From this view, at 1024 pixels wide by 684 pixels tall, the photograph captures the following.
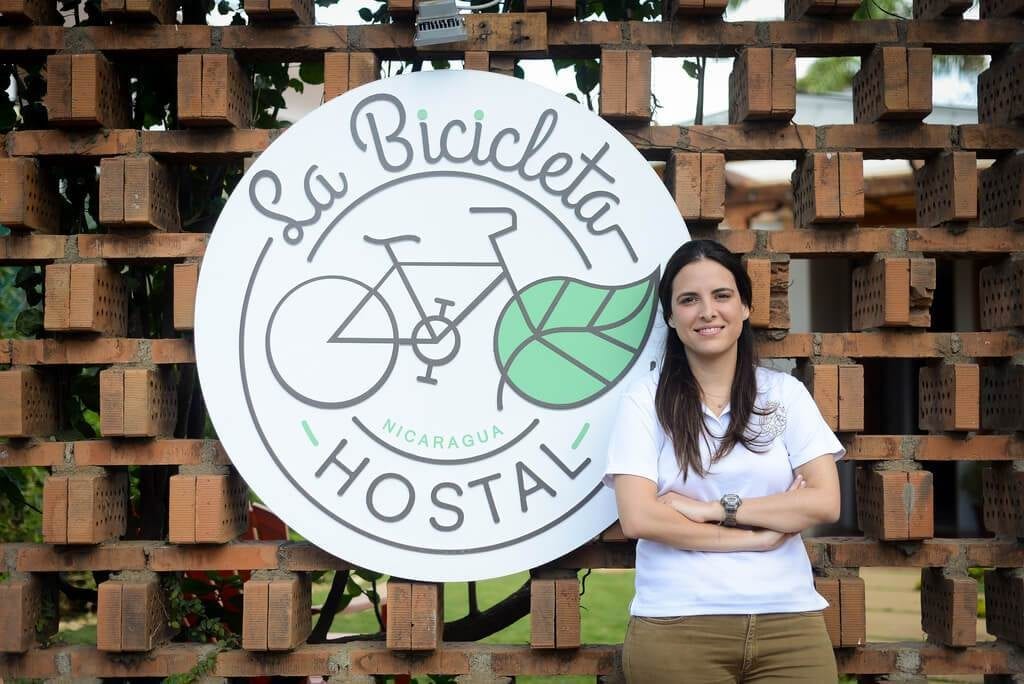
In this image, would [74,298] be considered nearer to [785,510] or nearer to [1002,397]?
[785,510]

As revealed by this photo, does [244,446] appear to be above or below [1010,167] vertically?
below

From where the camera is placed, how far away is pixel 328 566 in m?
2.64

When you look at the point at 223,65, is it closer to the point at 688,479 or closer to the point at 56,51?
the point at 56,51

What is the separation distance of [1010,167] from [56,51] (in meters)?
2.56

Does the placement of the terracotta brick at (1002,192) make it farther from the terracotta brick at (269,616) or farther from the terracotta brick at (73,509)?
the terracotta brick at (73,509)

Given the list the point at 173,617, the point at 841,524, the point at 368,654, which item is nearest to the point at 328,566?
the point at 368,654

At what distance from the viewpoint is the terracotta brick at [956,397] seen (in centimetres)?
261

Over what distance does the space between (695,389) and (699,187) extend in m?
0.58

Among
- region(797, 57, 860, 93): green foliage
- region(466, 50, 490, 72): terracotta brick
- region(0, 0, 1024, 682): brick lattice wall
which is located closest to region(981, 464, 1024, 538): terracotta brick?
region(0, 0, 1024, 682): brick lattice wall

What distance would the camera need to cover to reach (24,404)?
2.65 meters

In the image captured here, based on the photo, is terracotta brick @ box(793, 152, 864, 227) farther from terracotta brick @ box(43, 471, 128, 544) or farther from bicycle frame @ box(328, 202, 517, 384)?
terracotta brick @ box(43, 471, 128, 544)

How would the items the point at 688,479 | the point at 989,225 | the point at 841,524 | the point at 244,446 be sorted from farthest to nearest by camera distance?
the point at 841,524 < the point at 989,225 < the point at 244,446 < the point at 688,479

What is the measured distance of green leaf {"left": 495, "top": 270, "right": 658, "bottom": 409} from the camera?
2.62 metres

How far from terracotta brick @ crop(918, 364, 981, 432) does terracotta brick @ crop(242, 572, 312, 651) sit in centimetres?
174
